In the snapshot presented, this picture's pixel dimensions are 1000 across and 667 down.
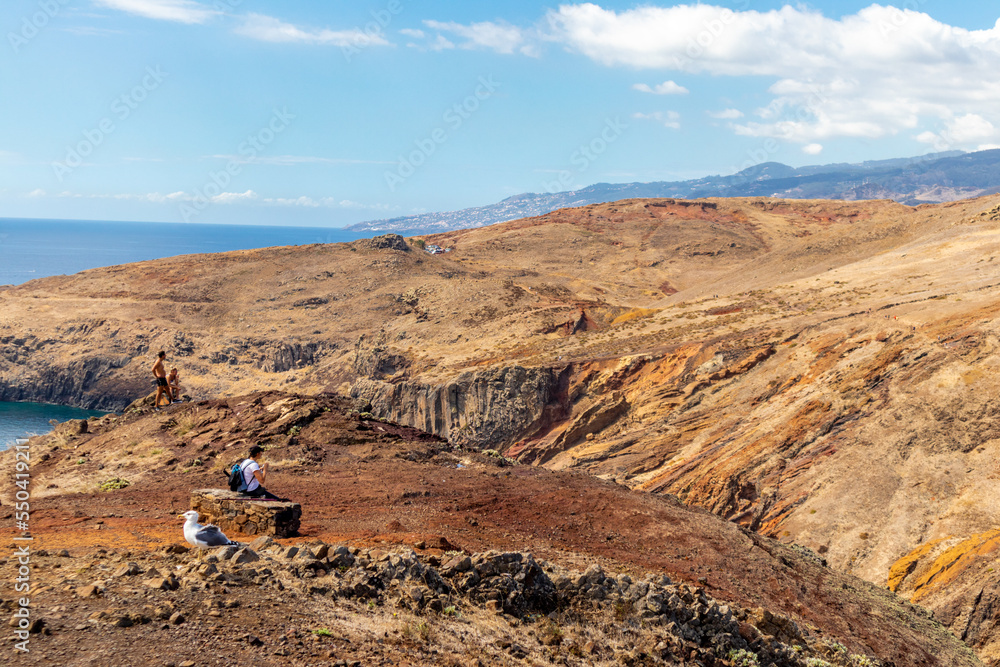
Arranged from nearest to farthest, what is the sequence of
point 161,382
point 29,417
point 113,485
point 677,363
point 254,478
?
point 254,478 → point 113,485 → point 161,382 → point 677,363 → point 29,417

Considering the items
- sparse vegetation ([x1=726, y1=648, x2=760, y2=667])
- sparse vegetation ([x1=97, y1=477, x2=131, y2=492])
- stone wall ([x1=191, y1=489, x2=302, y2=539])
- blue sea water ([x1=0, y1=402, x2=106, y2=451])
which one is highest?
stone wall ([x1=191, y1=489, x2=302, y2=539])

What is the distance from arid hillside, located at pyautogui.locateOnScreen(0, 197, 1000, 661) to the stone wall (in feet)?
45.3

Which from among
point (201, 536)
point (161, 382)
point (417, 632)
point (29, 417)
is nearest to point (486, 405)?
point (161, 382)

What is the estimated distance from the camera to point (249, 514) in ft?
35.9

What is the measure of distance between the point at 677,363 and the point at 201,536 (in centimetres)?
2376

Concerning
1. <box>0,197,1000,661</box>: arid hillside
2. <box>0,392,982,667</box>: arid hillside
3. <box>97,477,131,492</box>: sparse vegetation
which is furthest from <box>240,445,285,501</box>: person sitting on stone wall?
→ <box>0,197,1000,661</box>: arid hillside

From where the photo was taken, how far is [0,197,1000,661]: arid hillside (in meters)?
19.5

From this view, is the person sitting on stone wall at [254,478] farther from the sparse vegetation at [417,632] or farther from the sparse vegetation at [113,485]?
the sparse vegetation at [113,485]

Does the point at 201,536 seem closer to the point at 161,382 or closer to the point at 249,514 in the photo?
the point at 249,514

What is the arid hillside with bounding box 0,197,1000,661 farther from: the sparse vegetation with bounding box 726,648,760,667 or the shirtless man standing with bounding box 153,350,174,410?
the shirtless man standing with bounding box 153,350,174,410

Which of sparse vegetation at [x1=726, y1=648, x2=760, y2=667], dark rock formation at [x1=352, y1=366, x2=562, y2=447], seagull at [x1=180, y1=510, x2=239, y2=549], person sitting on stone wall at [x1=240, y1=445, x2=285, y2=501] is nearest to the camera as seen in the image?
seagull at [x1=180, y1=510, x2=239, y2=549]

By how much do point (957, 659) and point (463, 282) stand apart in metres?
50.5

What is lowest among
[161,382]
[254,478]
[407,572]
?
[407,572]

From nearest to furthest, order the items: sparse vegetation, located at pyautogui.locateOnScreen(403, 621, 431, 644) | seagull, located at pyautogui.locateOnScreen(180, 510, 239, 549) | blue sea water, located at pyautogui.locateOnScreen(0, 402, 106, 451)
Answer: sparse vegetation, located at pyautogui.locateOnScreen(403, 621, 431, 644), seagull, located at pyautogui.locateOnScreen(180, 510, 239, 549), blue sea water, located at pyautogui.locateOnScreen(0, 402, 106, 451)
